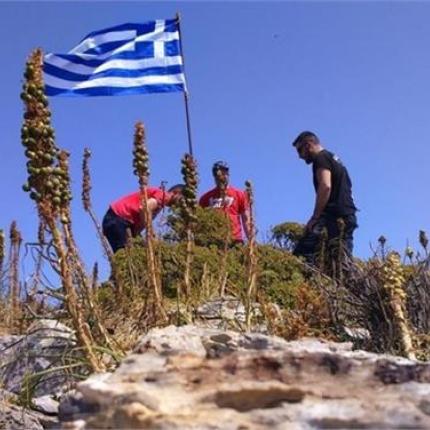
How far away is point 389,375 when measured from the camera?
6.38 ft

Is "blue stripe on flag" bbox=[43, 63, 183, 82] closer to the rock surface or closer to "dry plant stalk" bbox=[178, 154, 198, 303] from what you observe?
"dry plant stalk" bbox=[178, 154, 198, 303]

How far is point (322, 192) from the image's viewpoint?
316 inches

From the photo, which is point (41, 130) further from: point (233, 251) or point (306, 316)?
point (233, 251)

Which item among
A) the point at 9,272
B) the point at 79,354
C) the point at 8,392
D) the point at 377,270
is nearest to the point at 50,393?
the point at 8,392

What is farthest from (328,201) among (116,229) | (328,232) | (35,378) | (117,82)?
(35,378)

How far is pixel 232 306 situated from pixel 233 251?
6.47ft

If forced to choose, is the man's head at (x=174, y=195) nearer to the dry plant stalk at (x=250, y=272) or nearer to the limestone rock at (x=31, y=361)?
the dry plant stalk at (x=250, y=272)

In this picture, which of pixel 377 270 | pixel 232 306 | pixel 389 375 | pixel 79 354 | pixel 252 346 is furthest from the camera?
pixel 232 306

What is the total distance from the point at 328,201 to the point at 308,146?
2.08 ft

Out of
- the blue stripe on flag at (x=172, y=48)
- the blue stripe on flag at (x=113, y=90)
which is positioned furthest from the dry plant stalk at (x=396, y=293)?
the blue stripe on flag at (x=172, y=48)

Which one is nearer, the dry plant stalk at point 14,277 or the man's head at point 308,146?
the dry plant stalk at point 14,277

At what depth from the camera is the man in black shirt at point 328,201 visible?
→ 8.03 metres

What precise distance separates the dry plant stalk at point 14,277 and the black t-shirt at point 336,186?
3.26 meters

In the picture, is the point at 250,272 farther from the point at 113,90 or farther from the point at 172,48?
the point at 172,48
